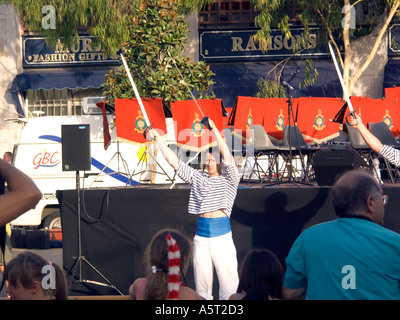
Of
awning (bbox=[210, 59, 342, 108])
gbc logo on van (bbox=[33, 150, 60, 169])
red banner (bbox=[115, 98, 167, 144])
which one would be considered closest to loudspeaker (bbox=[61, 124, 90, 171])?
red banner (bbox=[115, 98, 167, 144])

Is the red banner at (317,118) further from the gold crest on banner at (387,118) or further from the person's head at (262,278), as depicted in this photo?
the person's head at (262,278)

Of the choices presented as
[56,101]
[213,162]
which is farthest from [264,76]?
[213,162]

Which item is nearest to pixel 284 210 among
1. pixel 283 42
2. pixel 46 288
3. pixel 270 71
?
pixel 46 288

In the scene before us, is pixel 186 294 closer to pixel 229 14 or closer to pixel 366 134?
pixel 366 134

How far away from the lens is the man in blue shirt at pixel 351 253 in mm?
3555

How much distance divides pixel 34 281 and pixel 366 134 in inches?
126

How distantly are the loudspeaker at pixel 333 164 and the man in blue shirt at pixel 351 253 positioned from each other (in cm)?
622

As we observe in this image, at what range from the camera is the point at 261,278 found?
4.28 meters

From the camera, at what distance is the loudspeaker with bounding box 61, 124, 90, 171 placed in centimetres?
1031

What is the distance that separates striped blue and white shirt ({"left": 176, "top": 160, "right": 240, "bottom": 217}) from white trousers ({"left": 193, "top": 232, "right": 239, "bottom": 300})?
0.33 meters

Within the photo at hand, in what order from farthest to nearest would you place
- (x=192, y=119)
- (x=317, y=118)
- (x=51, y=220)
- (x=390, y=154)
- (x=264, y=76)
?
(x=264, y=76)
(x=51, y=220)
(x=317, y=118)
(x=192, y=119)
(x=390, y=154)

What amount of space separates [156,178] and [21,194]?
12484 mm

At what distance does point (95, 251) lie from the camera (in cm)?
1029
